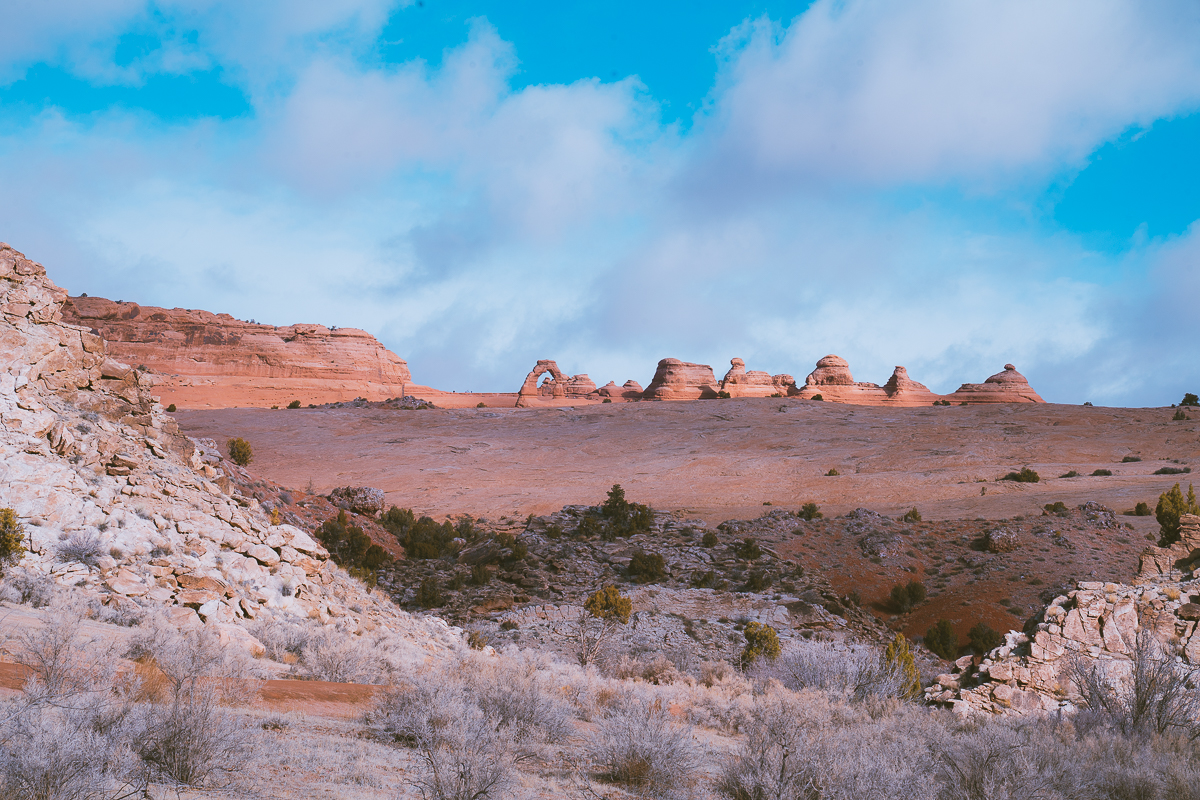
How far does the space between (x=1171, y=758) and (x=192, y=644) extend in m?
9.49

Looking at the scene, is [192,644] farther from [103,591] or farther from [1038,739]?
[1038,739]

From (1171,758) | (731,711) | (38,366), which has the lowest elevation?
(731,711)

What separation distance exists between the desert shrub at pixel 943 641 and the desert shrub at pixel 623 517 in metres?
11.2

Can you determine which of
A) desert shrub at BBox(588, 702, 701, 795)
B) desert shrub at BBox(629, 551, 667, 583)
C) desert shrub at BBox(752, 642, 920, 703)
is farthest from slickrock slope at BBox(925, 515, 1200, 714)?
desert shrub at BBox(629, 551, 667, 583)

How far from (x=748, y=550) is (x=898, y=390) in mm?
67761

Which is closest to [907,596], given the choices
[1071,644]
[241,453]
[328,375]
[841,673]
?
[841,673]

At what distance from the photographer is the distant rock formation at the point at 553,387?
89625 mm

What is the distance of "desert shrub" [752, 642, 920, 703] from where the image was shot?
36.0ft

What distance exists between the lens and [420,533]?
92.4 feet

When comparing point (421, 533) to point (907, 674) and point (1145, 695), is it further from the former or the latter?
point (1145, 695)

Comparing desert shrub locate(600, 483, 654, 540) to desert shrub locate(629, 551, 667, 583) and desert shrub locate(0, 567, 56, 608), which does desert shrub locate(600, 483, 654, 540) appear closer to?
desert shrub locate(629, 551, 667, 583)

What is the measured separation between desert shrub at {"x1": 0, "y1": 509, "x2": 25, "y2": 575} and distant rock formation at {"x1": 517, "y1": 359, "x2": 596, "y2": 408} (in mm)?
77525

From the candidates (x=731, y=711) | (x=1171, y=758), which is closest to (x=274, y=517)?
(x=731, y=711)

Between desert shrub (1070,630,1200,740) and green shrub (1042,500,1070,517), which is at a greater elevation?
green shrub (1042,500,1070,517)
